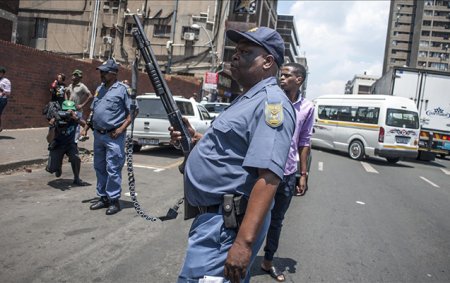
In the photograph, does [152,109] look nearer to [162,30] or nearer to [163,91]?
[163,91]

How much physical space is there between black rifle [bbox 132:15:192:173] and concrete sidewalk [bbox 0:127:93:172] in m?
5.18

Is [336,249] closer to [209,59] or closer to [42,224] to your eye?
[42,224]

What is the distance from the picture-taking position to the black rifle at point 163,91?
2365mm

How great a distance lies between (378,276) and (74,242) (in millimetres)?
3088

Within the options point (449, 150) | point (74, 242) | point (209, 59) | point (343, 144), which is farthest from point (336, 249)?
point (209, 59)

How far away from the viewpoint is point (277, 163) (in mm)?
Answer: 1748

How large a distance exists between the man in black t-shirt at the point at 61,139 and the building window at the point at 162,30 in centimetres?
2839

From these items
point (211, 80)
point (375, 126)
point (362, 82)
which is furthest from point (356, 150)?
point (362, 82)

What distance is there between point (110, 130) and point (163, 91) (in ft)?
8.82

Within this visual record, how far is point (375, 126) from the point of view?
44.7 feet

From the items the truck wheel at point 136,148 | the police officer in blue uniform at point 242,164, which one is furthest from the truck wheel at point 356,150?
the police officer in blue uniform at point 242,164

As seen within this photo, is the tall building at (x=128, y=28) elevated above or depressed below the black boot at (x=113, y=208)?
above

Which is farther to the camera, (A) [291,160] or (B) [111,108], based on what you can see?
(B) [111,108]

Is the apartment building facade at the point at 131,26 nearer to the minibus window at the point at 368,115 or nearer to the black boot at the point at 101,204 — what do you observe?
the minibus window at the point at 368,115
